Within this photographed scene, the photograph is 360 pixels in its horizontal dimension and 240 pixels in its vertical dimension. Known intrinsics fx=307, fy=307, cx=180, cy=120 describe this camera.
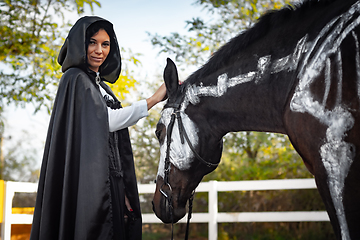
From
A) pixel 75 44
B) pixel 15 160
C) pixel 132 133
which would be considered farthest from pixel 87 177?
pixel 15 160

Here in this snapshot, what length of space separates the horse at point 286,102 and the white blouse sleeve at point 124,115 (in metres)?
0.17

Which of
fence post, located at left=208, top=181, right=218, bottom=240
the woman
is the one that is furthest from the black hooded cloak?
fence post, located at left=208, top=181, right=218, bottom=240

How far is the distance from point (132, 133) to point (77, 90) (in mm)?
4836

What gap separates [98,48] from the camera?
7.02 ft

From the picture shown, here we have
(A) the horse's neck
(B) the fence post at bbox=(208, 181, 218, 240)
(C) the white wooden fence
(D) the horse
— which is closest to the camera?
(D) the horse

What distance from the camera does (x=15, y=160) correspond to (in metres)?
8.63

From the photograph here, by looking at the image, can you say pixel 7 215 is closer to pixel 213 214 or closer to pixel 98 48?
pixel 213 214

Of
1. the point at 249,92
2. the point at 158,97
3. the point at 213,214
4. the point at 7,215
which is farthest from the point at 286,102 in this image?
the point at 7,215

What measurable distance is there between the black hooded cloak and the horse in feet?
1.10

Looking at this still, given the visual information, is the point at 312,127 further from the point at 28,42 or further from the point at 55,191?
the point at 28,42

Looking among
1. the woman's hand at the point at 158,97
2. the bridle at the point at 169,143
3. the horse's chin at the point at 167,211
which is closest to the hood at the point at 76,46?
the woman's hand at the point at 158,97

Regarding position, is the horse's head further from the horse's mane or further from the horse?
the horse's mane

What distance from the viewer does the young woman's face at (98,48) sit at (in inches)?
84.0

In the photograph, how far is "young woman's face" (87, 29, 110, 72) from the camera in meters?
2.13
